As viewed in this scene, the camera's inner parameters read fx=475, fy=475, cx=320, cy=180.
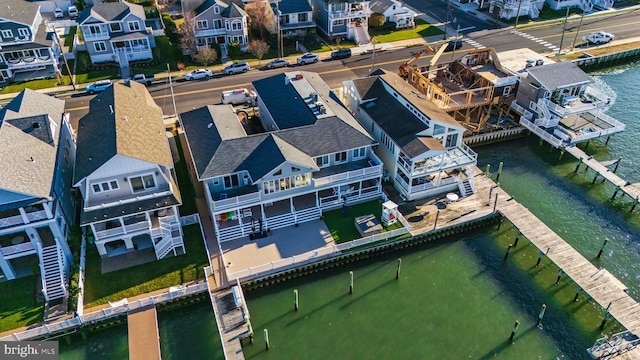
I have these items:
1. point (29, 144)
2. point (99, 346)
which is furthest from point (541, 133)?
point (29, 144)

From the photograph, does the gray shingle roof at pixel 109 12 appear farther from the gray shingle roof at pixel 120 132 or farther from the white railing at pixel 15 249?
the white railing at pixel 15 249

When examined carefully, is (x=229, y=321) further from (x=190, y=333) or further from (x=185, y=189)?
(x=185, y=189)

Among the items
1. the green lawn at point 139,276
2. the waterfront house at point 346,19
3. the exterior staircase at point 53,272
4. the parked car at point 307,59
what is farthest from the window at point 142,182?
the waterfront house at point 346,19

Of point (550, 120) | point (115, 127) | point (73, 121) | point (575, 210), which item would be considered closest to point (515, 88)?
point (550, 120)

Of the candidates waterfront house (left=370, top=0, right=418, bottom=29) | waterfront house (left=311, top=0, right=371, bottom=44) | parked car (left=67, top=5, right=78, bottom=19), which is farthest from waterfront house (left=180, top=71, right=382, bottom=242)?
parked car (left=67, top=5, right=78, bottom=19)

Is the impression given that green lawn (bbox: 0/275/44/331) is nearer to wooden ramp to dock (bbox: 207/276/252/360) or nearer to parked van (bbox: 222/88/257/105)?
wooden ramp to dock (bbox: 207/276/252/360)
